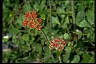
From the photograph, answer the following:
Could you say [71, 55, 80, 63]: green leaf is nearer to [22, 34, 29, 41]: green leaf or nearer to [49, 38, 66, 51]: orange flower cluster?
[49, 38, 66, 51]: orange flower cluster

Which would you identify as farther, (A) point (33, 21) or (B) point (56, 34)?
(B) point (56, 34)

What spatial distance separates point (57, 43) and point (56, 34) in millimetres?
207

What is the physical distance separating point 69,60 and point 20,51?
411 millimetres

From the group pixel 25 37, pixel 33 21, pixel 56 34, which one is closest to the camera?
pixel 33 21

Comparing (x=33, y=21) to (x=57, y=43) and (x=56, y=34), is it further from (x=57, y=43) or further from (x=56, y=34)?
(x=56, y=34)

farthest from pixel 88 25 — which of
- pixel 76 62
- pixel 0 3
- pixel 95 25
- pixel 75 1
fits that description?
pixel 0 3

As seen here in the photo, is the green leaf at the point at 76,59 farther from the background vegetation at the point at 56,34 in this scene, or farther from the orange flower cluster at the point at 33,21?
the orange flower cluster at the point at 33,21

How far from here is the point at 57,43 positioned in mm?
1278

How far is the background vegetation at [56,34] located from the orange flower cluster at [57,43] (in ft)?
0.31

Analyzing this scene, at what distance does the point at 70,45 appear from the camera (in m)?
1.41

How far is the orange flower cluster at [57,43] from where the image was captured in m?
1.27

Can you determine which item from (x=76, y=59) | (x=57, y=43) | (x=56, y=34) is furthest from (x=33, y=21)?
(x=76, y=59)

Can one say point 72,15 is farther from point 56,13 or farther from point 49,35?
point 49,35

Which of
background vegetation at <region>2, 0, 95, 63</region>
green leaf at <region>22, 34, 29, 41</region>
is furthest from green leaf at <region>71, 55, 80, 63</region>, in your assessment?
green leaf at <region>22, 34, 29, 41</region>
